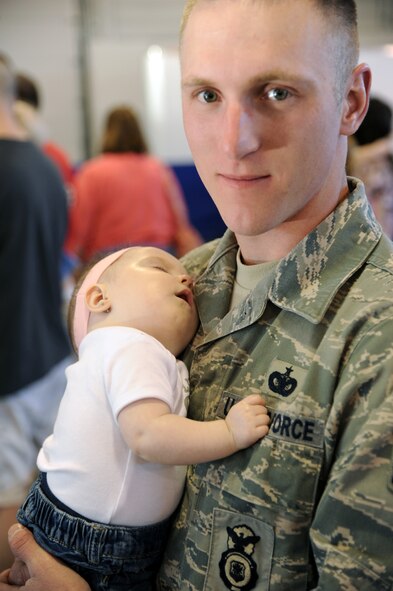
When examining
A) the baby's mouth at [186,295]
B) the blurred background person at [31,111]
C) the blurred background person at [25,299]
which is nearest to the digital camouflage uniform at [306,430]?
the baby's mouth at [186,295]

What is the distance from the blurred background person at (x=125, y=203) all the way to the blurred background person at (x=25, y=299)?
1021 mm

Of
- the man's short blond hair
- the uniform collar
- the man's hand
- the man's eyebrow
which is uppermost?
the man's short blond hair

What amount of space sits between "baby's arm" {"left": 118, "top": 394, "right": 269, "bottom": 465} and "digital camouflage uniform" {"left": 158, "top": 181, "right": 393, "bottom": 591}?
28 millimetres

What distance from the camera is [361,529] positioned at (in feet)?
3.10

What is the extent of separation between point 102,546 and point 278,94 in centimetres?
78

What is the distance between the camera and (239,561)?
3.47ft

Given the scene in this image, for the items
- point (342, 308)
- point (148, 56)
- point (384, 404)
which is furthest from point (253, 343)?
point (148, 56)

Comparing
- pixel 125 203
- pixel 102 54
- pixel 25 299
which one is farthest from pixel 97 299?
pixel 102 54

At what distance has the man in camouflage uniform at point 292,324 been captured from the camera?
95 centimetres

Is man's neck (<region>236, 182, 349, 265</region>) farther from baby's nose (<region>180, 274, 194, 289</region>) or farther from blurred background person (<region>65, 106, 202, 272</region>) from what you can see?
blurred background person (<region>65, 106, 202, 272</region>)

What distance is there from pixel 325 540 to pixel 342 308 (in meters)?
0.33

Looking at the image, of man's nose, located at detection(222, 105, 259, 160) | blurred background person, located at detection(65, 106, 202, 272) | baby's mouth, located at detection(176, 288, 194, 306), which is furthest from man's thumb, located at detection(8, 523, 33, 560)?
blurred background person, located at detection(65, 106, 202, 272)

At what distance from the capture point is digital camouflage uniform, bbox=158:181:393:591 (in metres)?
0.94

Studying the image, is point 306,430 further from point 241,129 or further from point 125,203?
point 125,203
